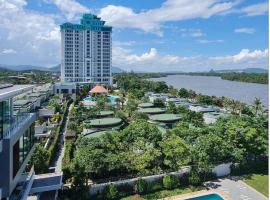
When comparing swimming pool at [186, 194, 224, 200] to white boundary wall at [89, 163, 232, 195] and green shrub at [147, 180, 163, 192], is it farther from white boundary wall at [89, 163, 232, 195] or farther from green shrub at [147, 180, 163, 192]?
green shrub at [147, 180, 163, 192]

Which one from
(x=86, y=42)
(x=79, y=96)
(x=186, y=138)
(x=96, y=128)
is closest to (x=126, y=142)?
(x=186, y=138)

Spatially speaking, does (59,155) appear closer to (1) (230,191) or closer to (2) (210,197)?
(2) (210,197)

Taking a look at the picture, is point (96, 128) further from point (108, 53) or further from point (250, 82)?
point (250, 82)

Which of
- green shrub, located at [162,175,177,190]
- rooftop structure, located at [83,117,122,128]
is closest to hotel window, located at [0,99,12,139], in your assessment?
green shrub, located at [162,175,177,190]

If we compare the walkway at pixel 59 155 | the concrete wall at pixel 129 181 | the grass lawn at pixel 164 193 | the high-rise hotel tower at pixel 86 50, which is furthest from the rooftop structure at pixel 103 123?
the high-rise hotel tower at pixel 86 50

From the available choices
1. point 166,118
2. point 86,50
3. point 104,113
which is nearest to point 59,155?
point 104,113

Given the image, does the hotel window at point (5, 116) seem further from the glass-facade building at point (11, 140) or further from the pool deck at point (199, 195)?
the pool deck at point (199, 195)
